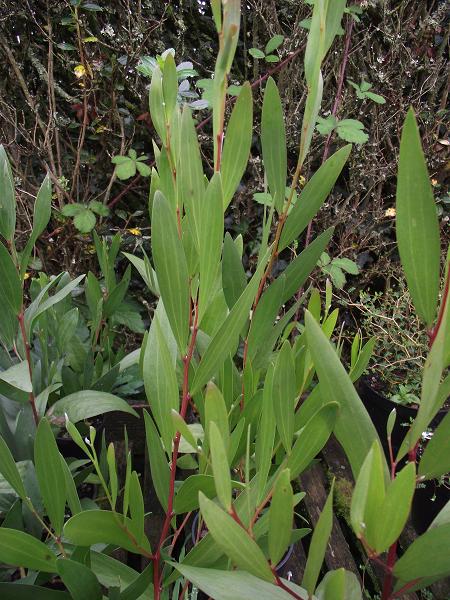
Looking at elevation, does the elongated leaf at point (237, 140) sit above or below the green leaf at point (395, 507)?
above

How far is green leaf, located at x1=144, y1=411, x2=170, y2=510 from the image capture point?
0.45m

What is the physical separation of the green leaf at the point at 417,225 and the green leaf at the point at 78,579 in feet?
1.03

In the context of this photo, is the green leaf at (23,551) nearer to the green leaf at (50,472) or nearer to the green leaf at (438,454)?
the green leaf at (50,472)

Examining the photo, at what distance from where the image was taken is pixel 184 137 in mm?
408

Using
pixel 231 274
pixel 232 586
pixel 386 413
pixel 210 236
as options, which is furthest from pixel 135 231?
pixel 232 586

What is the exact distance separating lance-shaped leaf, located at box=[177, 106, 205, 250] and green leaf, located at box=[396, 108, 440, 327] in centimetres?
16

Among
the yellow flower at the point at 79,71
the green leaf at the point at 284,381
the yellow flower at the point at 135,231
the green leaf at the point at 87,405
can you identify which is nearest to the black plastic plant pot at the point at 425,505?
the green leaf at the point at 87,405

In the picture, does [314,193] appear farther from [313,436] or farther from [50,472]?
[50,472]

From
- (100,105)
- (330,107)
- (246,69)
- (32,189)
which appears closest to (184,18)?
(246,69)

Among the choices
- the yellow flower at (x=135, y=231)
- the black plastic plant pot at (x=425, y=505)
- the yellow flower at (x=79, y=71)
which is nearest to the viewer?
the black plastic plant pot at (x=425, y=505)

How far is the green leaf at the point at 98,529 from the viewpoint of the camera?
37 centimetres

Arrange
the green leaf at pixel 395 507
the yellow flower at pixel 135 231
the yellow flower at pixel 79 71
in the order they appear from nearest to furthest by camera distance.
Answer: the green leaf at pixel 395 507 → the yellow flower at pixel 79 71 → the yellow flower at pixel 135 231

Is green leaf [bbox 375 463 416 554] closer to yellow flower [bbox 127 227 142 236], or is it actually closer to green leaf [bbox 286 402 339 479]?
green leaf [bbox 286 402 339 479]

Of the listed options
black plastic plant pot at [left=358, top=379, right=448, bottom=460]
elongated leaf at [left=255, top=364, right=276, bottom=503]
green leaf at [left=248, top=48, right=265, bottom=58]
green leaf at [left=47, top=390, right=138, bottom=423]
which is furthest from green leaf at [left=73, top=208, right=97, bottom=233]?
elongated leaf at [left=255, top=364, right=276, bottom=503]
